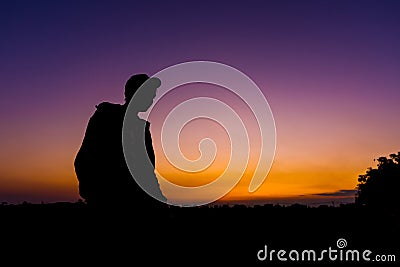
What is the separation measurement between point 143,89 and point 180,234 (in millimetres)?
3274

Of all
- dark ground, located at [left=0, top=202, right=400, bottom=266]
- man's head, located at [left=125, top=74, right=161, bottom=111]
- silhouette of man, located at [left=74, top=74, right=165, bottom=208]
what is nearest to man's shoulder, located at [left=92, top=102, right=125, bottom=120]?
silhouette of man, located at [left=74, top=74, right=165, bottom=208]

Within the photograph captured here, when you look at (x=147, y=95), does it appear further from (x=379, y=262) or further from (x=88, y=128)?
(x=379, y=262)

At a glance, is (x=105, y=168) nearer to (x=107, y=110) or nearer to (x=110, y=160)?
(x=110, y=160)

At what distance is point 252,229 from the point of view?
12.8 m

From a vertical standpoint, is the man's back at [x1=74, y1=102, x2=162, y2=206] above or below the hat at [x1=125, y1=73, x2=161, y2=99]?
below

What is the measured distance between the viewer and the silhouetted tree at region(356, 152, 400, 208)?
189 feet

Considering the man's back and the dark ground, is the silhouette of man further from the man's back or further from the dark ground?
the dark ground

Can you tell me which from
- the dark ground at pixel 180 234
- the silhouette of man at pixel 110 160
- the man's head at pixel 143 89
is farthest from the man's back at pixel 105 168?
the man's head at pixel 143 89

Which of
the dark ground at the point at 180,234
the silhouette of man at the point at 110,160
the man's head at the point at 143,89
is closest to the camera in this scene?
the dark ground at the point at 180,234

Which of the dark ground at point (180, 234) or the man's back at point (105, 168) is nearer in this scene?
the dark ground at point (180, 234)

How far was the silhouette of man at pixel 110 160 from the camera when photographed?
22.9 feet

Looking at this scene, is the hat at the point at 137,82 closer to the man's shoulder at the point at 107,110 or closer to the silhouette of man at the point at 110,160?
the silhouette of man at the point at 110,160

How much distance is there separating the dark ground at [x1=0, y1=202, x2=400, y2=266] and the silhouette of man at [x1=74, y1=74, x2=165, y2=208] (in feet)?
0.64

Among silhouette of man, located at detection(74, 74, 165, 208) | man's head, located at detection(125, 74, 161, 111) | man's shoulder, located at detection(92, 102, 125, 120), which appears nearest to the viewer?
silhouette of man, located at detection(74, 74, 165, 208)
